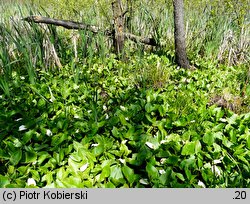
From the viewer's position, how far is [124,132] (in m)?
2.05

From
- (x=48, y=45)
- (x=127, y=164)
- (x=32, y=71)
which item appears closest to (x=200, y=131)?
(x=127, y=164)

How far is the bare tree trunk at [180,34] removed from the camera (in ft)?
10.3

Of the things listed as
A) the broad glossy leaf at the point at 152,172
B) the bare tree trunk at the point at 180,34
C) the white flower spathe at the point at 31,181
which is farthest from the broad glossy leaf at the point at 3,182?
the bare tree trunk at the point at 180,34

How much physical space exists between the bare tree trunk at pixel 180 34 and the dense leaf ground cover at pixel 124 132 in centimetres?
35

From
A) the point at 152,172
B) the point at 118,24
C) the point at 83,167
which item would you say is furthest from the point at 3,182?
the point at 118,24

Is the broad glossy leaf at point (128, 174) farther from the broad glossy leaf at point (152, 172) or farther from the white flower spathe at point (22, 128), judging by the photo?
the white flower spathe at point (22, 128)

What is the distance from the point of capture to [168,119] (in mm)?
2205

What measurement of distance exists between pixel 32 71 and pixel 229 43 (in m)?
2.63

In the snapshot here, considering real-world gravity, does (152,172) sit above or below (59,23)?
below

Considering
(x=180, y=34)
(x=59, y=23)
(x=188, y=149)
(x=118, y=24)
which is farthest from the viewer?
(x=118, y=24)

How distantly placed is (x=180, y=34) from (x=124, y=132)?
1.70 metres

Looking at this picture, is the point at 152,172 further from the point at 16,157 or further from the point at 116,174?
the point at 16,157

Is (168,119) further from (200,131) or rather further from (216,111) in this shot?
(216,111)

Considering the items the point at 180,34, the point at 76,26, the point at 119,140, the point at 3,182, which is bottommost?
the point at 119,140
